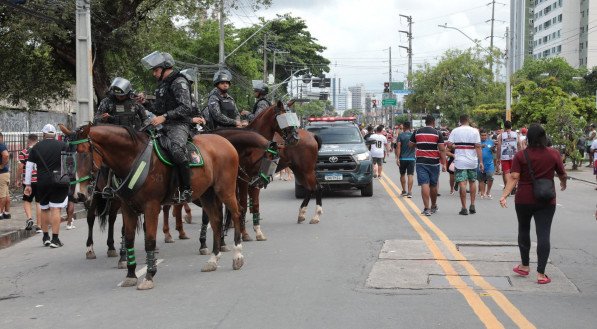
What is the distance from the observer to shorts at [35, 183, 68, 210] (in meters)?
12.0

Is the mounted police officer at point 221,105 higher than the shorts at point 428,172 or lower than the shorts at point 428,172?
higher

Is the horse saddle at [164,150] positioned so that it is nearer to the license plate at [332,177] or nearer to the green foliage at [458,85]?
the license plate at [332,177]

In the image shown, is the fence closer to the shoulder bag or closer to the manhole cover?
the manhole cover

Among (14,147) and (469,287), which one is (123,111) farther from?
(14,147)

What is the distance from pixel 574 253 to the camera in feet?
33.4

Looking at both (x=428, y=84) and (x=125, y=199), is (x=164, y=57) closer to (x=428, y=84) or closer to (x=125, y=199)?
(x=125, y=199)

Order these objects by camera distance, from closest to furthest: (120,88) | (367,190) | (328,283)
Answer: (328,283) < (120,88) < (367,190)

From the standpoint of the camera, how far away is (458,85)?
67750mm

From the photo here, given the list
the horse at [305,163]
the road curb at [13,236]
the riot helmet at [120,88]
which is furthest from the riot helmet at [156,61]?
the road curb at [13,236]

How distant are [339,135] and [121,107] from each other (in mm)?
10328

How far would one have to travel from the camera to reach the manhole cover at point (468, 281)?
8.02 metres

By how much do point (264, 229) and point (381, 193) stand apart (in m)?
7.51

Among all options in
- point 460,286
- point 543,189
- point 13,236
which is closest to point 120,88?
point 13,236

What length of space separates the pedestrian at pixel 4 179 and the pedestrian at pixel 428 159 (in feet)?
28.0
